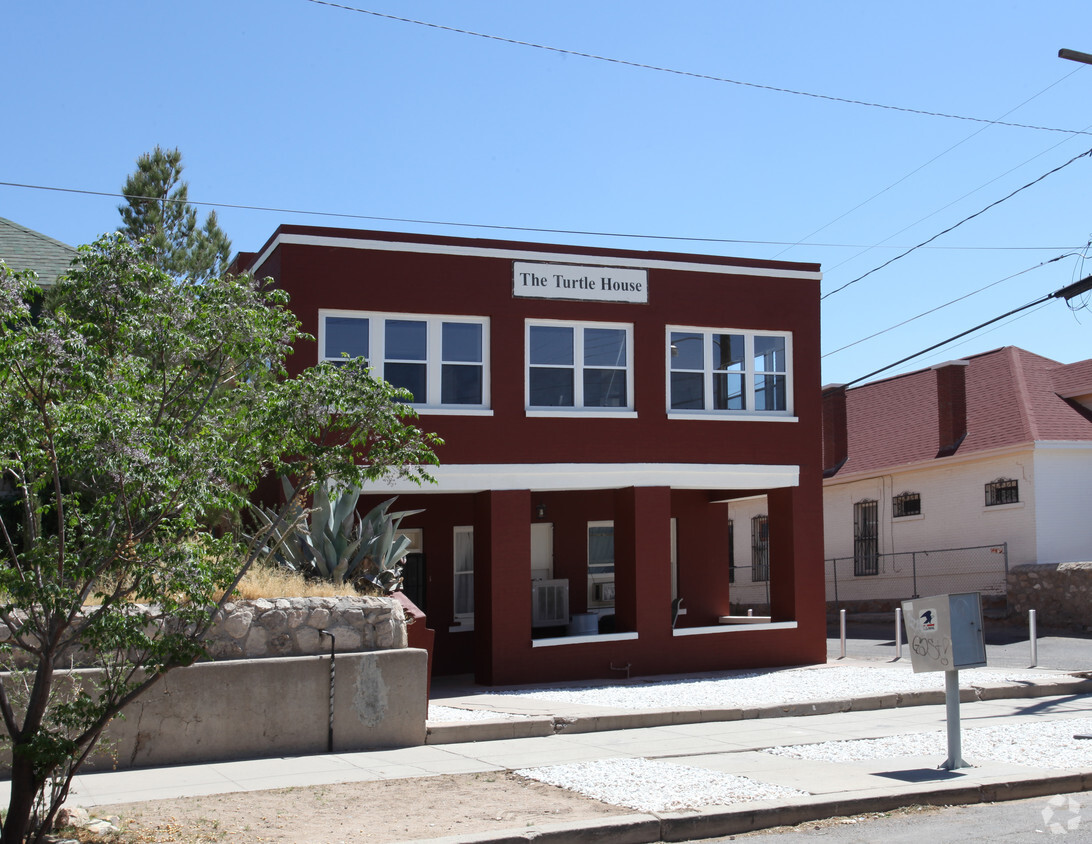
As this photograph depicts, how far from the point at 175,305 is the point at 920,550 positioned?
81.8 ft

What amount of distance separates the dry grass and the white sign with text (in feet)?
22.0

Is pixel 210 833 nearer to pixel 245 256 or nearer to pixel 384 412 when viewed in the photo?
pixel 384 412

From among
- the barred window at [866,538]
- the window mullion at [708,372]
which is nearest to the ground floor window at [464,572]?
the window mullion at [708,372]

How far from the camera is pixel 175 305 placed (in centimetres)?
777

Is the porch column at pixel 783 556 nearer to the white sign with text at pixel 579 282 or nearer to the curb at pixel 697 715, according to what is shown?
the white sign with text at pixel 579 282

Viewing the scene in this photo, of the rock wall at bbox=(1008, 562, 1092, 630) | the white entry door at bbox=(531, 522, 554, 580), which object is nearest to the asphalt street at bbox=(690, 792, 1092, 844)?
the white entry door at bbox=(531, 522, 554, 580)

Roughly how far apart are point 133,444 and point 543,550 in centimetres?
1376

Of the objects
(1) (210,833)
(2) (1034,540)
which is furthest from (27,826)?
(2) (1034,540)

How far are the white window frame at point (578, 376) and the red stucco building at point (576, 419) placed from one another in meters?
0.04

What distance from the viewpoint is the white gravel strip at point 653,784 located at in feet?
27.5

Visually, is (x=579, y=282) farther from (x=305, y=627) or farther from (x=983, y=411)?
(x=983, y=411)

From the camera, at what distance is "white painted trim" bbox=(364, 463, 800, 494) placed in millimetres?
16859

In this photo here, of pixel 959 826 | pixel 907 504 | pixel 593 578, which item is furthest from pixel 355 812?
A: pixel 907 504

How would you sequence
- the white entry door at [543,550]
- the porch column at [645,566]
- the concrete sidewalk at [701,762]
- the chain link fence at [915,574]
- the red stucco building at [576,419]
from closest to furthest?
1. the concrete sidewalk at [701,762]
2. the red stucco building at [576,419]
3. the porch column at [645,566]
4. the white entry door at [543,550]
5. the chain link fence at [915,574]
